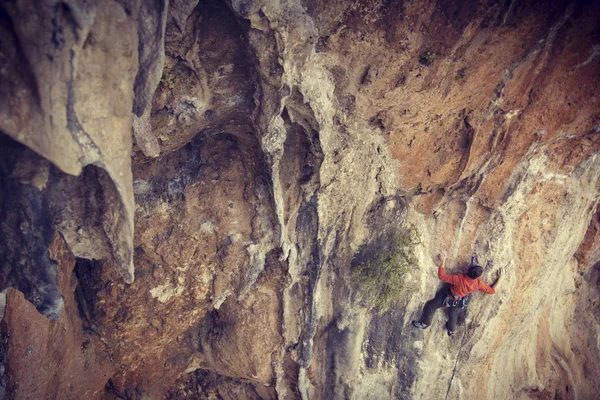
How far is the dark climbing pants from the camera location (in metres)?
8.12

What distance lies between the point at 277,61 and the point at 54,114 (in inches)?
104

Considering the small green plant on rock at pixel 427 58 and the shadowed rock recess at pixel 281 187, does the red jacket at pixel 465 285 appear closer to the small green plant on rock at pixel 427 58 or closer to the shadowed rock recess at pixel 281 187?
the shadowed rock recess at pixel 281 187

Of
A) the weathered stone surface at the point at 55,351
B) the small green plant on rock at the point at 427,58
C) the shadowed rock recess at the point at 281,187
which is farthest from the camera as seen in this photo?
the small green plant on rock at the point at 427,58

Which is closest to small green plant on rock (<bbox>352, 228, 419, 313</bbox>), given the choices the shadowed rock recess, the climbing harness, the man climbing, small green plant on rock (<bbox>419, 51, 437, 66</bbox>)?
the shadowed rock recess

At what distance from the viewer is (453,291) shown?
26.0 ft

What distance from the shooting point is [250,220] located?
7.24m

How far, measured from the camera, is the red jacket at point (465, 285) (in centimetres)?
779

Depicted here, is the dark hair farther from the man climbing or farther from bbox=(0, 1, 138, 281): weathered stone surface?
bbox=(0, 1, 138, 281): weathered stone surface

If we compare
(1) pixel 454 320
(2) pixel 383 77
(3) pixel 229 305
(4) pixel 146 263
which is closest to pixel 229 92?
(2) pixel 383 77

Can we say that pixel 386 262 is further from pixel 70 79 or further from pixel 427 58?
pixel 70 79

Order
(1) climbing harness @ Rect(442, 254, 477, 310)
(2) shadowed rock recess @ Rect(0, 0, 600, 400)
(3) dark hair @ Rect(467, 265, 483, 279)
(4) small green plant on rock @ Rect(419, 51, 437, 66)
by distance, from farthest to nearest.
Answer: (1) climbing harness @ Rect(442, 254, 477, 310), (3) dark hair @ Rect(467, 265, 483, 279), (4) small green plant on rock @ Rect(419, 51, 437, 66), (2) shadowed rock recess @ Rect(0, 0, 600, 400)

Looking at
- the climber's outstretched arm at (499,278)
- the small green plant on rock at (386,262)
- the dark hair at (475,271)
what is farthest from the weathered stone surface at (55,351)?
the climber's outstretched arm at (499,278)

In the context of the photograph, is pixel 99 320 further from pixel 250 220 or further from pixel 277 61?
pixel 277 61

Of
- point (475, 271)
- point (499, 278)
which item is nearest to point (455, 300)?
point (475, 271)
